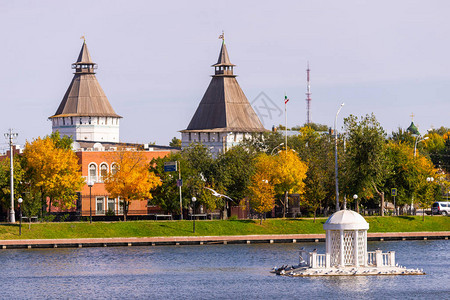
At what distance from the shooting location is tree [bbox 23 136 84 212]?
314 feet

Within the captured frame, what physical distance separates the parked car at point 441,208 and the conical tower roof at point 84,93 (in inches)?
2340

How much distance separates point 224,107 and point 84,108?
22375mm

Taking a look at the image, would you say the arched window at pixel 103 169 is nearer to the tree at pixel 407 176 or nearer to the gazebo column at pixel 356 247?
the tree at pixel 407 176

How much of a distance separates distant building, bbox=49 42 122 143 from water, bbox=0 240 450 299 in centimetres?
6681

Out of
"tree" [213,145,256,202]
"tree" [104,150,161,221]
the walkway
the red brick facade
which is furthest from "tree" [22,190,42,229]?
"tree" [213,145,256,202]

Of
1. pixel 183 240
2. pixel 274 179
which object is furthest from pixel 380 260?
pixel 274 179

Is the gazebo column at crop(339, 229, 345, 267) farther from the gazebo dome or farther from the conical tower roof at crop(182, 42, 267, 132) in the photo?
the conical tower roof at crop(182, 42, 267, 132)

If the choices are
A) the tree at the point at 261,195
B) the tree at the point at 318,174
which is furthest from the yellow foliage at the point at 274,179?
the tree at the point at 318,174

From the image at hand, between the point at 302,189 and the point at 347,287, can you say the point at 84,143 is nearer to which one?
the point at 302,189

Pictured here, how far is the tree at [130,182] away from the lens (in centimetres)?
9688

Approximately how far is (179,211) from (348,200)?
1770cm

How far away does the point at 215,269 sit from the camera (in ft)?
218

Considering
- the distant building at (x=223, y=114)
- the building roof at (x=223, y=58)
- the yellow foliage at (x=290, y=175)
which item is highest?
the building roof at (x=223, y=58)

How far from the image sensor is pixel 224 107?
469 ft
